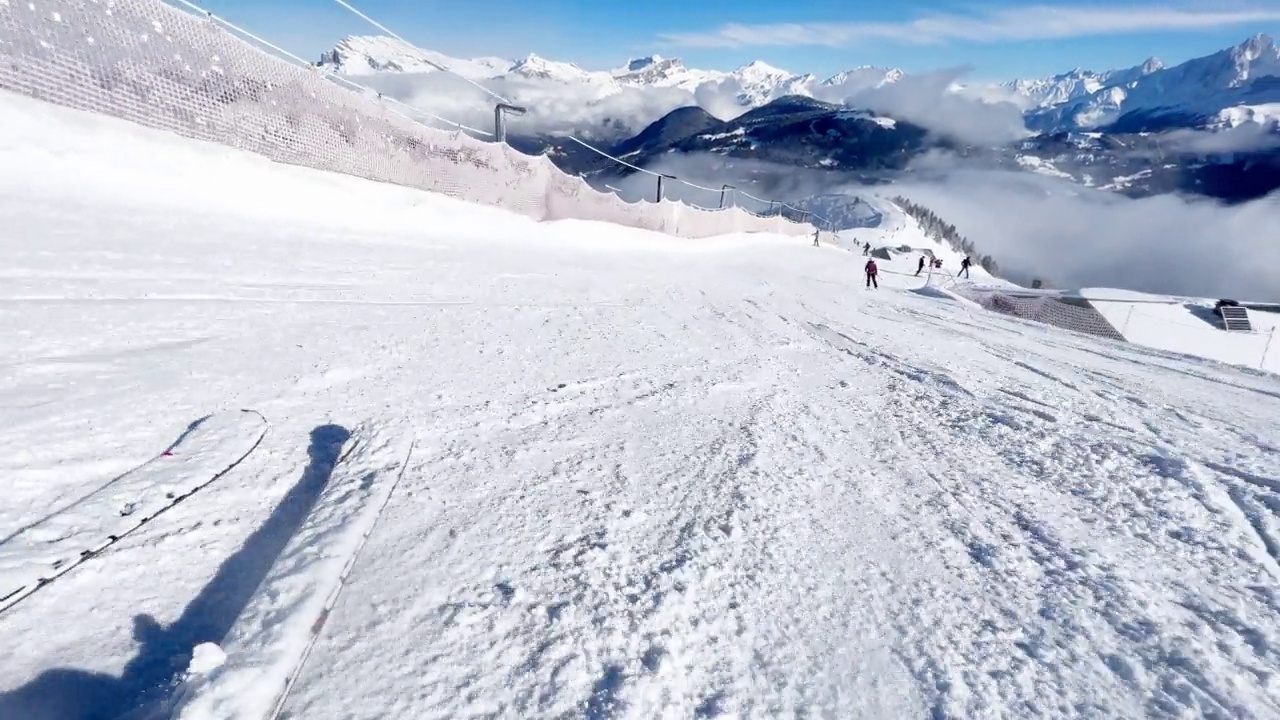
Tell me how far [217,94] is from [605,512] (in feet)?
34.0

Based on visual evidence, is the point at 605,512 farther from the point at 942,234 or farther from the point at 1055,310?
the point at 942,234

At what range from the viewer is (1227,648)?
7.32ft

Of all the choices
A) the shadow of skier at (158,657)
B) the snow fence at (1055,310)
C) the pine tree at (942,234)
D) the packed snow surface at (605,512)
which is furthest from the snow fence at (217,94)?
the pine tree at (942,234)

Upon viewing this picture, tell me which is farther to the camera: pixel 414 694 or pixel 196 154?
pixel 196 154

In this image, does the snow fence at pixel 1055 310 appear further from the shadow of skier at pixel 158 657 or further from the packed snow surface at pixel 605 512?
the shadow of skier at pixel 158 657

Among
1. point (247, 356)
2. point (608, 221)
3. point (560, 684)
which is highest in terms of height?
point (608, 221)

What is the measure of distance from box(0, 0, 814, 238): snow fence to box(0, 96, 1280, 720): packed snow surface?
6.54ft

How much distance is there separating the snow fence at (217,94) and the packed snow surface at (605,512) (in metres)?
1.99

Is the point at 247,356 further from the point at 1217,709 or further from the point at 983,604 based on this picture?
the point at 1217,709

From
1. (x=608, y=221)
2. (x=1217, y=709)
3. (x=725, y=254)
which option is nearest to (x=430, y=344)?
(x=1217, y=709)

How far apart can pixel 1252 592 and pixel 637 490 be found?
2707mm

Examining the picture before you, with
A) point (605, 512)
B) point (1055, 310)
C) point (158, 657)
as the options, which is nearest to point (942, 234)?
point (1055, 310)

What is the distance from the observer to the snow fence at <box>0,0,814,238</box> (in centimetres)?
754

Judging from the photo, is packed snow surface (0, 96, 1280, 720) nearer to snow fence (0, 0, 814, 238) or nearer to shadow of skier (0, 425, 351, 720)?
shadow of skier (0, 425, 351, 720)
